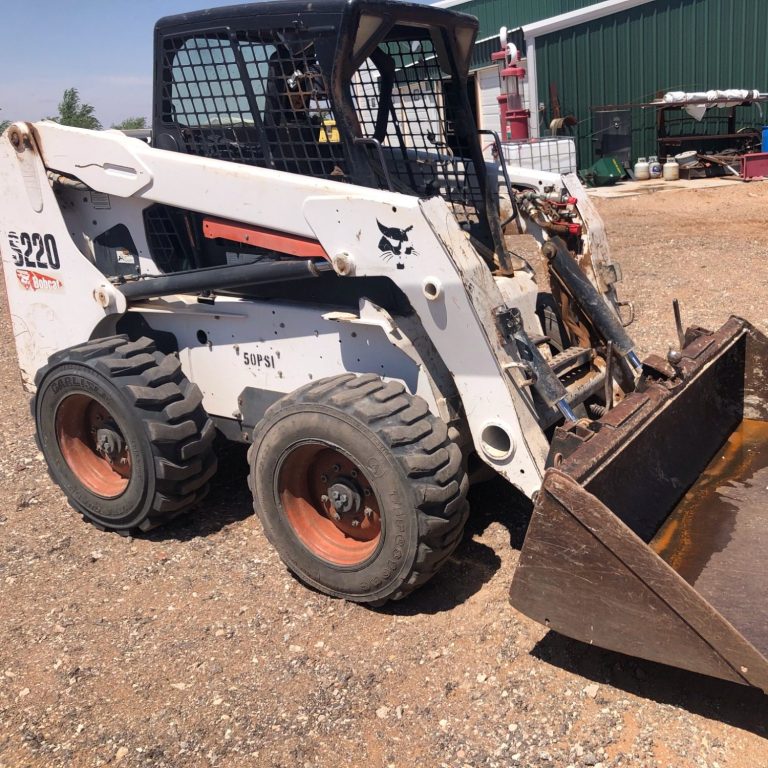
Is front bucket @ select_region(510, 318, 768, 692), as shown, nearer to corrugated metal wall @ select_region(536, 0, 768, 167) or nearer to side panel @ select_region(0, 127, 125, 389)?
side panel @ select_region(0, 127, 125, 389)

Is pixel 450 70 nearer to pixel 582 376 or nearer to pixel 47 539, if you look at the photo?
pixel 582 376

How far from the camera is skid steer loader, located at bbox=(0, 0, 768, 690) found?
9.90 feet

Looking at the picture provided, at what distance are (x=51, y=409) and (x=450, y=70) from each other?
2497 mm

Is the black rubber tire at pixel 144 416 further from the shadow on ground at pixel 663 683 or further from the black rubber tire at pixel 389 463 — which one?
the shadow on ground at pixel 663 683

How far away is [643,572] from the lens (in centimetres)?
255

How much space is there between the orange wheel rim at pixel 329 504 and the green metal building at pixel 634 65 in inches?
533

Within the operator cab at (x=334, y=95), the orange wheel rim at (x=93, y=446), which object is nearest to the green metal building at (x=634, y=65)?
the operator cab at (x=334, y=95)

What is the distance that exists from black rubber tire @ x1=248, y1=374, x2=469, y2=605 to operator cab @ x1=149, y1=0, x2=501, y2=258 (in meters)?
0.90

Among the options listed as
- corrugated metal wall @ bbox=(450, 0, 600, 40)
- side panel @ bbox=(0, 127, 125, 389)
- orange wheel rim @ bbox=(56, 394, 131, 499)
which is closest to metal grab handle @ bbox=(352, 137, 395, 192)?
side panel @ bbox=(0, 127, 125, 389)

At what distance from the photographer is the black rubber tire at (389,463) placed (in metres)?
3.09

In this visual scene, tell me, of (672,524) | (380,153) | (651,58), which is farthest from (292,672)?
(651,58)

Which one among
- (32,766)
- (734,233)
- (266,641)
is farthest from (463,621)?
(734,233)

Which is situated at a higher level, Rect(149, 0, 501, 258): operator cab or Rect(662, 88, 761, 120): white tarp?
Rect(149, 0, 501, 258): operator cab

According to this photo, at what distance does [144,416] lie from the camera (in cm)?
380
